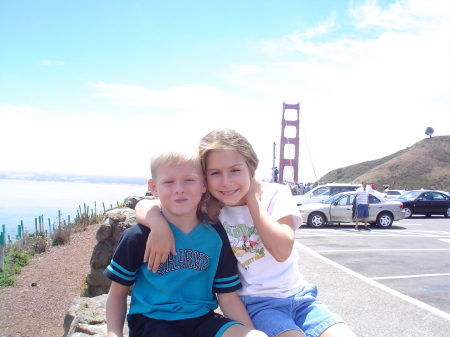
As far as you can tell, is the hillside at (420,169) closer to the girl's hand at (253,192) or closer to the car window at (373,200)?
the car window at (373,200)

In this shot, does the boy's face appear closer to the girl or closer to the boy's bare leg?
the girl

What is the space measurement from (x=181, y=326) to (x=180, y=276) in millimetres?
216

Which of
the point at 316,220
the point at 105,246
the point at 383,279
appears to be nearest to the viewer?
the point at 105,246

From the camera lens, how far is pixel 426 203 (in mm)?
Answer: 17094

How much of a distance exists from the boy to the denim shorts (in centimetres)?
8

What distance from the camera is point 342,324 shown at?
6.17 feet

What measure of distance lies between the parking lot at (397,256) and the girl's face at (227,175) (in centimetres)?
337

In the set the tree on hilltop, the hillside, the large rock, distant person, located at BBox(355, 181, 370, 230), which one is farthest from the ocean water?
the tree on hilltop

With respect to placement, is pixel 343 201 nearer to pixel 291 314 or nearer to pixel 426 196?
pixel 426 196

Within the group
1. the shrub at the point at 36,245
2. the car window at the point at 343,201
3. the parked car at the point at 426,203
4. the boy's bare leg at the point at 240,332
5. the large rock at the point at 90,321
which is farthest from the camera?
the parked car at the point at 426,203

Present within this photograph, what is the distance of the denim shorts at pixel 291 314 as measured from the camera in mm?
1840

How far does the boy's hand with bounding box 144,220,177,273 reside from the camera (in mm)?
1756

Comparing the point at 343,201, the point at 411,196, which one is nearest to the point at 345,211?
the point at 343,201

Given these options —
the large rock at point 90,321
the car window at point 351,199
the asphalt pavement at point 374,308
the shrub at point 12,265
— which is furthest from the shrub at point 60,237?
the large rock at point 90,321
